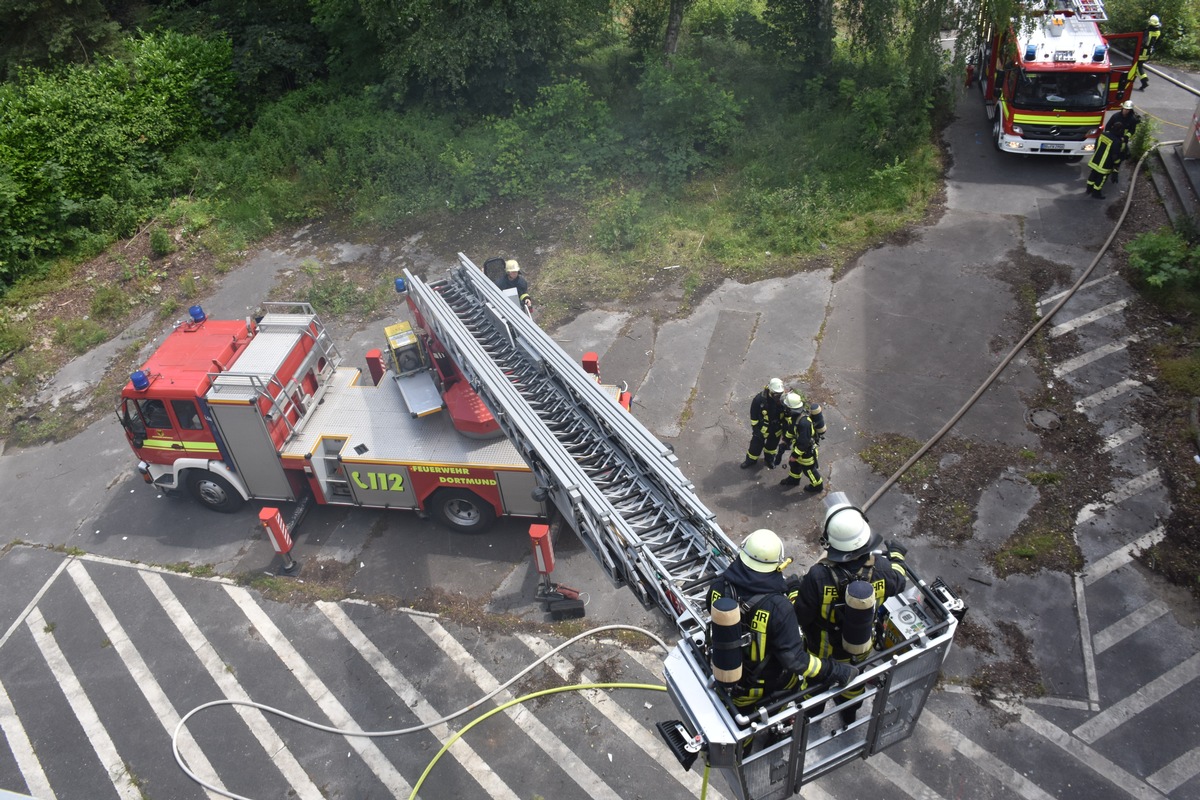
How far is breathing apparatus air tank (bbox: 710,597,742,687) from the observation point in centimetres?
429

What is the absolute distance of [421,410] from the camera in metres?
9.20

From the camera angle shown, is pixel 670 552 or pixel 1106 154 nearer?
pixel 670 552

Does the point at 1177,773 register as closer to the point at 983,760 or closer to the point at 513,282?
the point at 983,760

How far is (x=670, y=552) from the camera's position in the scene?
19.9 feet

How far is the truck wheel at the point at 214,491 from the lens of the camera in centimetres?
983

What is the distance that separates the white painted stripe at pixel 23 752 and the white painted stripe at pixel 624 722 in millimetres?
4640

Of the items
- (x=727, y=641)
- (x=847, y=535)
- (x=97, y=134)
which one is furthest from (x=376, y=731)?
(x=97, y=134)

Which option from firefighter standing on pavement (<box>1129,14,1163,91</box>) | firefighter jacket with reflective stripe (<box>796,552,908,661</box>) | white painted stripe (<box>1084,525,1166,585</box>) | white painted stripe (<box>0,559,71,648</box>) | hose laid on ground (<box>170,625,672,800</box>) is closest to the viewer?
firefighter jacket with reflective stripe (<box>796,552,908,661</box>)

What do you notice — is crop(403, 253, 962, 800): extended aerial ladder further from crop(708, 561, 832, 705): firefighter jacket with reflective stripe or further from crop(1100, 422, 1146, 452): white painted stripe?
crop(1100, 422, 1146, 452): white painted stripe

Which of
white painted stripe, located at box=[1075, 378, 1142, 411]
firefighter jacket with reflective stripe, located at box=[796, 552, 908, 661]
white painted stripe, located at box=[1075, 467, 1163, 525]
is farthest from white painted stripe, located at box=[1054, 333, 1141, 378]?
firefighter jacket with reflective stripe, located at box=[796, 552, 908, 661]

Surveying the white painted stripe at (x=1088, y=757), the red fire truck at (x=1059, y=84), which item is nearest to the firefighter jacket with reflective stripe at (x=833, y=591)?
the white painted stripe at (x=1088, y=757)

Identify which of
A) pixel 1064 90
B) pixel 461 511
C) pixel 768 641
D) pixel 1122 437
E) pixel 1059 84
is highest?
pixel 768 641

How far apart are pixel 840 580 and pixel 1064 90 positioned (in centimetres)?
1401

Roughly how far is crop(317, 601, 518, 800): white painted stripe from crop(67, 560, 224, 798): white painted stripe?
168cm
